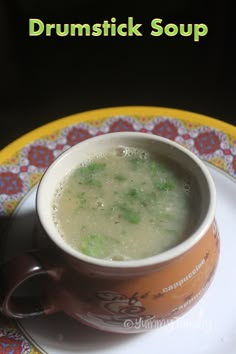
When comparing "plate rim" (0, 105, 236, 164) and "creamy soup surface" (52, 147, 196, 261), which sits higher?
"plate rim" (0, 105, 236, 164)

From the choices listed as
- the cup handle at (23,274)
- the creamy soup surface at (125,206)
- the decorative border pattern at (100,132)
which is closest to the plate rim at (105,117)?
the decorative border pattern at (100,132)

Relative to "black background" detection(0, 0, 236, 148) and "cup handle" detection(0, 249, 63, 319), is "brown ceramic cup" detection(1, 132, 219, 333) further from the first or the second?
"black background" detection(0, 0, 236, 148)

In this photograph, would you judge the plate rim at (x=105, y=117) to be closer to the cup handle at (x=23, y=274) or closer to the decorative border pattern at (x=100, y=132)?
the decorative border pattern at (x=100, y=132)

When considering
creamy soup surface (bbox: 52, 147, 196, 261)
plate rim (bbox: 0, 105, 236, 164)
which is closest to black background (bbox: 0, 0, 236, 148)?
plate rim (bbox: 0, 105, 236, 164)

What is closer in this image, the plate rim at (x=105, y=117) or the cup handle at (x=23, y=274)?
the cup handle at (x=23, y=274)

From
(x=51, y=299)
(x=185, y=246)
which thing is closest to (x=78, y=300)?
(x=51, y=299)

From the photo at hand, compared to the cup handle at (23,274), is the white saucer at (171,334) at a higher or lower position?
lower

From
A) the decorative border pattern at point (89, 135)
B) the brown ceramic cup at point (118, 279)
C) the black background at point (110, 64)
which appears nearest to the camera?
the brown ceramic cup at point (118, 279)
